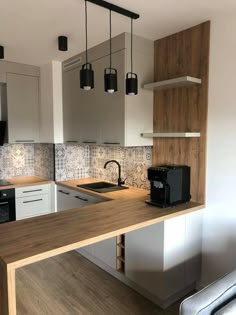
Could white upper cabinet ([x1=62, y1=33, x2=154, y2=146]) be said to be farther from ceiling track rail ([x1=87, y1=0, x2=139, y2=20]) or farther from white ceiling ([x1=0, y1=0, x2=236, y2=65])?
ceiling track rail ([x1=87, y1=0, x2=139, y2=20])

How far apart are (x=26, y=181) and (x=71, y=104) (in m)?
1.24

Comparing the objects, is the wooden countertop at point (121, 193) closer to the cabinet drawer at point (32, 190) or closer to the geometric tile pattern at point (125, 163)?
the geometric tile pattern at point (125, 163)

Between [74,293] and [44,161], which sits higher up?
[44,161]

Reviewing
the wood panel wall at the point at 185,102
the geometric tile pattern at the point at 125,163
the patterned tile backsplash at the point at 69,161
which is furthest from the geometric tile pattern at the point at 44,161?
the wood panel wall at the point at 185,102

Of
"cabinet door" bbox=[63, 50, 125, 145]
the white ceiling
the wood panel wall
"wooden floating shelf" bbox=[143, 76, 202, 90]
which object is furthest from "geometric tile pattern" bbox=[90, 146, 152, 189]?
the white ceiling

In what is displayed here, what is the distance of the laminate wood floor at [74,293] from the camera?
88.6 inches

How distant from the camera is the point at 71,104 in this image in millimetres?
3324

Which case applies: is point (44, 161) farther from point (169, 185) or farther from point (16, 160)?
point (169, 185)

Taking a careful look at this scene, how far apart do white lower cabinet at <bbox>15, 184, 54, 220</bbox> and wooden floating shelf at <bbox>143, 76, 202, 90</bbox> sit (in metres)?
1.93

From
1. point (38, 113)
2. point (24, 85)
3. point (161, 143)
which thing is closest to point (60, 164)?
point (38, 113)

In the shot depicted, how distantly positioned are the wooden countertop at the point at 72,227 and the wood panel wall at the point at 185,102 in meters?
0.43

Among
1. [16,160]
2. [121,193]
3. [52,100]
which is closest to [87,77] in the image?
[121,193]

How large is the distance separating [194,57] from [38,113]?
2.27 metres

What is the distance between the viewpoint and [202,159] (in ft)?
7.79
